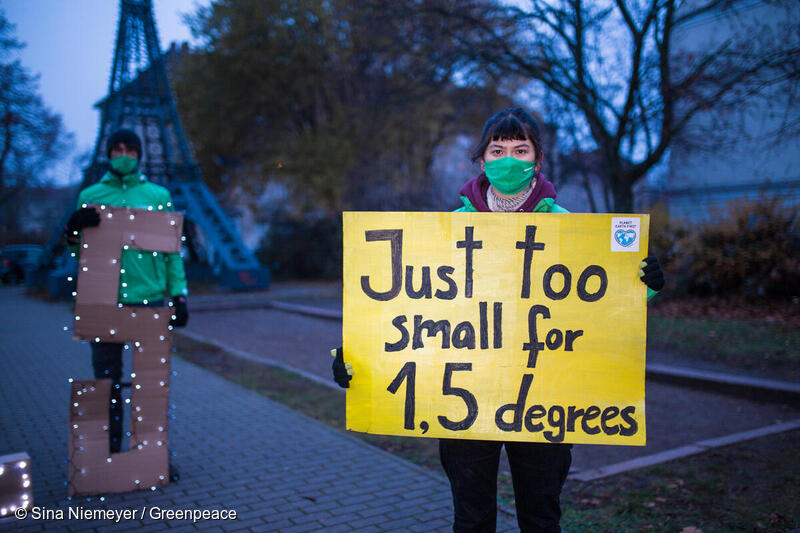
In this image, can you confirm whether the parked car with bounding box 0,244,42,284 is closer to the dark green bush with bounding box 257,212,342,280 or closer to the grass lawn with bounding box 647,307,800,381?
the dark green bush with bounding box 257,212,342,280

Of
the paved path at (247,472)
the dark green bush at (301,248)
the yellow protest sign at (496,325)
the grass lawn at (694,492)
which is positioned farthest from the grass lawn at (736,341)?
the dark green bush at (301,248)

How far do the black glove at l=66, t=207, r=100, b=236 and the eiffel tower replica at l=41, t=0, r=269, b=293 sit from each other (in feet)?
58.0

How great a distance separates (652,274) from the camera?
7.68 feet

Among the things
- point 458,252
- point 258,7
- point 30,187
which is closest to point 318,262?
point 258,7

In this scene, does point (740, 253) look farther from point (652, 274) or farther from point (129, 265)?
point (129, 265)

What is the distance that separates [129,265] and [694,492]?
3920 millimetres

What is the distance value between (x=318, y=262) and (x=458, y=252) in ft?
80.7

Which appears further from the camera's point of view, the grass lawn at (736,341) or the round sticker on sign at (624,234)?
the grass lawn at (736,341)

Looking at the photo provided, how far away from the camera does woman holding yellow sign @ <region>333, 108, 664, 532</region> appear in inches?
92.5

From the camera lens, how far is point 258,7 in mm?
25609

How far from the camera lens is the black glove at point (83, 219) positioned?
367 cm

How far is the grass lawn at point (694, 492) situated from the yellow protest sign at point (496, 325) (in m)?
1.54

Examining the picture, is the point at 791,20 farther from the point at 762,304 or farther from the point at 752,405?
the point at 762,304

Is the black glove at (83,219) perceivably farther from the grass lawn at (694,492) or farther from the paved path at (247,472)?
the grass lawn at (694,492)
